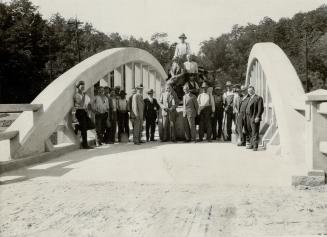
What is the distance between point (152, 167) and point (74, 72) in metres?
3.67

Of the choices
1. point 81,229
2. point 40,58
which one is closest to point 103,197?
point 81,229

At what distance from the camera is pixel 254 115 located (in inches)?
386

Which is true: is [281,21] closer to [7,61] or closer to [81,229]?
[7,61]

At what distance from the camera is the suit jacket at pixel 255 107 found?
9.71 meters

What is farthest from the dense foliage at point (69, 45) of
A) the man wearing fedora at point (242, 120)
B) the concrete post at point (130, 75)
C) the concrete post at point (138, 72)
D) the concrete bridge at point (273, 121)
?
the man wearing fedora at point (242, 120)

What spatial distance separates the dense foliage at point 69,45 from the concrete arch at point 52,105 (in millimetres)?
19727

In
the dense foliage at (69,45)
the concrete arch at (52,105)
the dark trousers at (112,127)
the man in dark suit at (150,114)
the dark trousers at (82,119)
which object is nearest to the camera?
the concrete arch at (52,105)

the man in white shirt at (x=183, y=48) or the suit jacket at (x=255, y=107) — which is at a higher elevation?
the man in white shirt at (x=183, y=48)

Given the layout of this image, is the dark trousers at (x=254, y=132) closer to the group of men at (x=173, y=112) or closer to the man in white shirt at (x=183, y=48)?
the group of men at (x=173, y=112)

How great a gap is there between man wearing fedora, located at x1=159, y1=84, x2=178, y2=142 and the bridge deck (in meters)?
3.82

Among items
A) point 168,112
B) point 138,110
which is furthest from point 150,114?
point 138,110

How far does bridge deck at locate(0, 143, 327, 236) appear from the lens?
405cm

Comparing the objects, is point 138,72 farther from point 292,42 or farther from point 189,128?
point 292,42

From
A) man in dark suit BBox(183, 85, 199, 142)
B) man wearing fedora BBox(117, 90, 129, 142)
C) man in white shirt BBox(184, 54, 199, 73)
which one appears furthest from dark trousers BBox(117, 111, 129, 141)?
man in white shirt BBox(184, 54, 199, 73)
